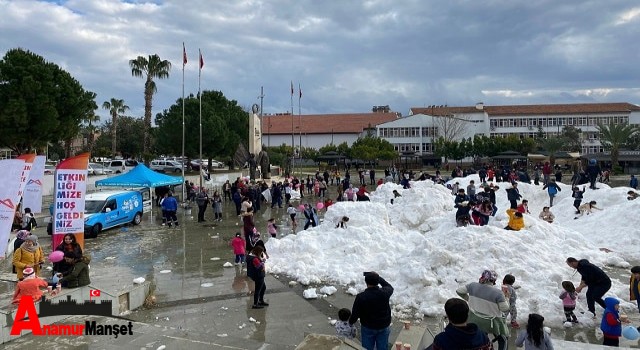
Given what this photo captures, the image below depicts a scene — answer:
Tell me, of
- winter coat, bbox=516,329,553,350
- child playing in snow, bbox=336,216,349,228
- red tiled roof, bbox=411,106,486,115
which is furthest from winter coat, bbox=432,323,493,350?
red tiled roof, bbox=411,106,486,115

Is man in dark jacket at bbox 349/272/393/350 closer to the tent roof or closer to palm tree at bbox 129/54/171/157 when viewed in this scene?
the tent roof

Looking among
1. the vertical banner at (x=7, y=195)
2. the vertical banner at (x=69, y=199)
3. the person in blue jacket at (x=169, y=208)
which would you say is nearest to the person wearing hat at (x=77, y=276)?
the vertical banner at (x=69, y=199)

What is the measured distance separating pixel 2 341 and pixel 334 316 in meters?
5.58

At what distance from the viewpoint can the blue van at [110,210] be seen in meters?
17.8

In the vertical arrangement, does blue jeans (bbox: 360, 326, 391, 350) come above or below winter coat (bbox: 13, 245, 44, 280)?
below

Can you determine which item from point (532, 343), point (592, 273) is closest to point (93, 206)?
point (592, 273)

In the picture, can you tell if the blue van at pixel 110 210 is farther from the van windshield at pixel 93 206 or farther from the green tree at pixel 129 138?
the green tree at pixel 129 138

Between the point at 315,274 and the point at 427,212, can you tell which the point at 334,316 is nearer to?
the point at 315,274

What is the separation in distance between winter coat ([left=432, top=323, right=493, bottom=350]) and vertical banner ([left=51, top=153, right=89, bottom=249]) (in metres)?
10.0

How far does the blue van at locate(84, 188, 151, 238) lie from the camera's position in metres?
17.8

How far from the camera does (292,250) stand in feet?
44.4

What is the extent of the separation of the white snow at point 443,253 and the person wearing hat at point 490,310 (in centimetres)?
260

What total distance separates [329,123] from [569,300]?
75.0 metres

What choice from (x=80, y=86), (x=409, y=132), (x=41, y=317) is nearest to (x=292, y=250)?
(x=41, y=317)
